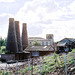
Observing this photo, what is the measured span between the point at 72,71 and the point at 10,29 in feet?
85.4

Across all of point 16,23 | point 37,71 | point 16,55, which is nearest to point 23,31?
point 16,23

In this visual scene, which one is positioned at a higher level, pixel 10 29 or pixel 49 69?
pixel 10 29

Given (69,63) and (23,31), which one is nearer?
(69,63)

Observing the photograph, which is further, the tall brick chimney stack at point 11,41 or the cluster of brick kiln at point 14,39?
the cluster of brick kiln at point 14,39

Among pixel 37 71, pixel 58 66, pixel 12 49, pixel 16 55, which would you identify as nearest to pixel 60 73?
pixel 58 66

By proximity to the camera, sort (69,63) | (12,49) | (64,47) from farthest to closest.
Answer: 1. (12,49)
2. (64,47)
3. (69,63)

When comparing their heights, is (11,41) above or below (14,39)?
below

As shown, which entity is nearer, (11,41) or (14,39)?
(11,41)

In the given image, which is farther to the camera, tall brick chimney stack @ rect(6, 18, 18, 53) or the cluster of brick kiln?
the cluster of brick kiln

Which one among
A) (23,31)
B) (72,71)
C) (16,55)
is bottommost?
(16,55)

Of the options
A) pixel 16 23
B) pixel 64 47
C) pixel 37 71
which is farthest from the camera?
pixel 16 23

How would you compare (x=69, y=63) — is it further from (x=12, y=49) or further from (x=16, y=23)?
(x=16, y=23)

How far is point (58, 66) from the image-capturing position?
26.3ft

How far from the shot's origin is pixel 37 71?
30.2ft
